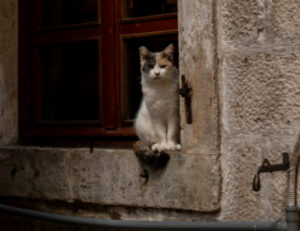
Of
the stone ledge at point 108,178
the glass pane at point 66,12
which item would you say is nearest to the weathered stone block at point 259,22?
the stone ledge at point 108,178

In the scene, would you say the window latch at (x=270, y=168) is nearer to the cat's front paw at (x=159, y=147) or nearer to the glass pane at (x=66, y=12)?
the cat's front paw at (x=159, y=147)

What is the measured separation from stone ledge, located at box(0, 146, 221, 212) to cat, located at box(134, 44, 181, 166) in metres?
0.17

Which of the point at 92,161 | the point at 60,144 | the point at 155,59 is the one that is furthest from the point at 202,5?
the point at 60,144

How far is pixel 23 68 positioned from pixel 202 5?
1.33 meters

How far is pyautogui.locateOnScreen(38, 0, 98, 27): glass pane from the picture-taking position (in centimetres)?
322

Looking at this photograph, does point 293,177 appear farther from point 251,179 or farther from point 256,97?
point 256,97

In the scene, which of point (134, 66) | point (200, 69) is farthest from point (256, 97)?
point (134, 66)

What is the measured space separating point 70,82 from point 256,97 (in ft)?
4.60

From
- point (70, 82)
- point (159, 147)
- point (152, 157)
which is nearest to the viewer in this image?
point (152, 157)

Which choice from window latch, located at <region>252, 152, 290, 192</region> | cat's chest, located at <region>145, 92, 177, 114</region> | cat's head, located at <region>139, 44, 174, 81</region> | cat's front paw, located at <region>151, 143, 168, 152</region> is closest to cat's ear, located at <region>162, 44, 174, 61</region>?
cat's head, located at <region>139, 44, 174, 81</region>

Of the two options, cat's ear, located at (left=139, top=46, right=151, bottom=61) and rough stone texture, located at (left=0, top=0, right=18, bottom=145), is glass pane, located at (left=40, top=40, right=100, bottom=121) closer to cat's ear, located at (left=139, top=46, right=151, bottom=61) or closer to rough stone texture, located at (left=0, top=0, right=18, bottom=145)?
rough stone texture, located at (left=0, top=0, right=18, bottom=145)

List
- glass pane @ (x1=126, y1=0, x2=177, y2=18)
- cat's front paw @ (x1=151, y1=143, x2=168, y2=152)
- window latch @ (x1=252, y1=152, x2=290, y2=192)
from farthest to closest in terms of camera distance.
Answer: glass pane @ (x1=126, y1=0, x2=177, y2=18), cat's front paw @ (x1=151, y1=143, x2=168, y2=152), window latch @ (x1=252, y1=152, x2=290, y2=192)

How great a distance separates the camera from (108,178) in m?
2.82

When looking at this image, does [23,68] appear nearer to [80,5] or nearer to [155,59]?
[80,5]
